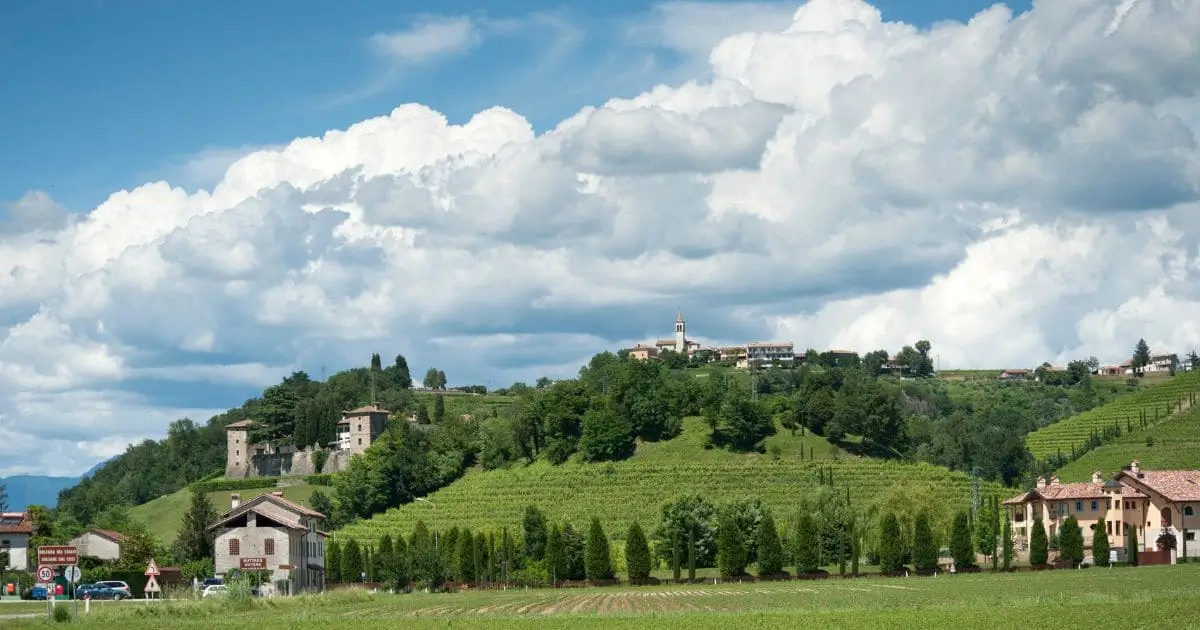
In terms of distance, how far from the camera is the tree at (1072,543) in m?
96.9

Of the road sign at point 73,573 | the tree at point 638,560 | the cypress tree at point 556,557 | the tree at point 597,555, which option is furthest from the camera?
the cypress tree at point 556,557

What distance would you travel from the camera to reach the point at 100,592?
84.1 meters

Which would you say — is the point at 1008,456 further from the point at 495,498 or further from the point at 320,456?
the point at 320,456

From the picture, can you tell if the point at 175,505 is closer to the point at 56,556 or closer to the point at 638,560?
the point at 638,560

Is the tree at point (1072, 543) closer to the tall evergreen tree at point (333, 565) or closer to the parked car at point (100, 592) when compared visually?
the tall evergreen tree at point (333, 565)

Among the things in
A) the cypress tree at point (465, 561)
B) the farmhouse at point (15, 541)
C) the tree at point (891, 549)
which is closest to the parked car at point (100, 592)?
the farmhouse at point (15, 541)

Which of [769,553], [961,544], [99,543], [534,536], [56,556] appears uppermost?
[56,556]

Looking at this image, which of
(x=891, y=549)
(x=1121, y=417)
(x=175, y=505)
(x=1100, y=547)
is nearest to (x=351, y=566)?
(x=891, y=549)

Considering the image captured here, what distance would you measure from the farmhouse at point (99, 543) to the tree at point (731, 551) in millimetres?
46770

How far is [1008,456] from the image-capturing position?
164125mm

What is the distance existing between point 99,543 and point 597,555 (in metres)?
40.6

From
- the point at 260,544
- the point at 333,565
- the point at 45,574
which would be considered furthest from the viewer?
the point at 333,565

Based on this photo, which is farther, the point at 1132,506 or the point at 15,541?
the point at 1132,506

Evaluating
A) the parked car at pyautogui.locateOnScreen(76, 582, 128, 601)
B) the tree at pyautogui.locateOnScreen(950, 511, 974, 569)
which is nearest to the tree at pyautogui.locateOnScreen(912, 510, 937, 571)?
the tree at pyautogui.locateOnScreen(950, 511, 974, 569)
